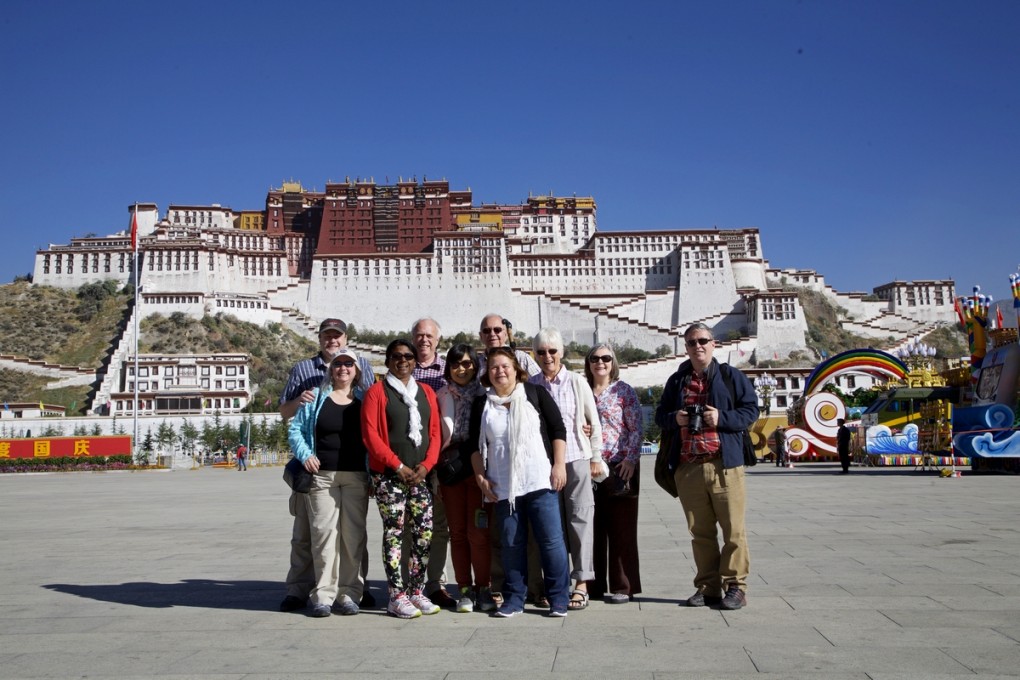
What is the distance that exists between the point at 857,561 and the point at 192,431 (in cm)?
4828

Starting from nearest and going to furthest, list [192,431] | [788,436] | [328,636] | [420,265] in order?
1. [328,636]
2. [788,436]
3. [192,431]
4. [420,265]

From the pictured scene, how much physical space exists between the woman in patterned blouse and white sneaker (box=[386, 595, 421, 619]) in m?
1.23

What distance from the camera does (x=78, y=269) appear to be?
79.9 m

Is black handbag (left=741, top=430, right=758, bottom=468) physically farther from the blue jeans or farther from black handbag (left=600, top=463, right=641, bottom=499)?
the blue jeans

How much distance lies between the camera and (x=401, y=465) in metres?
5.50

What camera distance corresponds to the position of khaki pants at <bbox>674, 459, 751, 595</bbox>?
5.41 meters

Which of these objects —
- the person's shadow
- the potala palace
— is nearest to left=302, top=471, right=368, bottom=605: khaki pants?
the person's shadow

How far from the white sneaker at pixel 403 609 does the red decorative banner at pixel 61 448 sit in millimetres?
32806

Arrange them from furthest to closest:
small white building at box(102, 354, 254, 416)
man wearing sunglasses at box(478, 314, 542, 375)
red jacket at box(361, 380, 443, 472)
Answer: small white building at box(102, 354, 254, 416)
man wearing sunglasses at box(478, 314, 542, 375)
red jacket at box(361, 380, 443, 472)

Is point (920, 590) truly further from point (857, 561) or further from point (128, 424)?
point (128, 424)

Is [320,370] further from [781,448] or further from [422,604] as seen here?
[781,448]

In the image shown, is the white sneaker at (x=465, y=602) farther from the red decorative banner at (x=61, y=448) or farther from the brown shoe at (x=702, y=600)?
the red decorative banner at (x=61, y=448)

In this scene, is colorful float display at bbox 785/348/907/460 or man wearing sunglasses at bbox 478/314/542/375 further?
colorful float display at bbox 785/348/907/460

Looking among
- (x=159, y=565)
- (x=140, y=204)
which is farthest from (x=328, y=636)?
(x=140, y=204)
